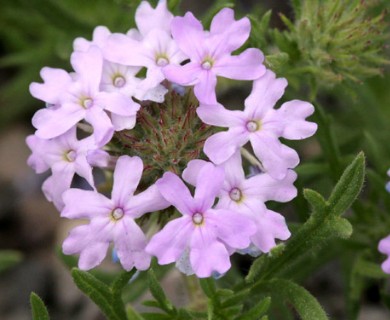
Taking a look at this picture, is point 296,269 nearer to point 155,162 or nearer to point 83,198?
point 155,162

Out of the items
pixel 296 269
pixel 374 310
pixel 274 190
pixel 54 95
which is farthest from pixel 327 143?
pixel 374 310

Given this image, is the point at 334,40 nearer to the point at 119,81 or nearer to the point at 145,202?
the point at 119,81

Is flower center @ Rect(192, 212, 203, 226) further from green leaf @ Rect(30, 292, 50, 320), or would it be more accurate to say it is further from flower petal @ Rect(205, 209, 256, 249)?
green leaf @ Rect(30, 292, 50, 320)

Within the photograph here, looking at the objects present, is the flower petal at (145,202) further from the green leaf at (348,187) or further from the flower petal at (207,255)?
the green leaf at (348,187)

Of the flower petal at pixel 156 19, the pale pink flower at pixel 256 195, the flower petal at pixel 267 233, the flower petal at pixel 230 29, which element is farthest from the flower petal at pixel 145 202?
the flower petal at pixel 156 19

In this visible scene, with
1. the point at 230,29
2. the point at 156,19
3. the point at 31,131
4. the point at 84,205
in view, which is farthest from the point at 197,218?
the point at 31,131

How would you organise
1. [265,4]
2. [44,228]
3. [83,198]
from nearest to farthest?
[83,198] → [44,228] → [265,4]

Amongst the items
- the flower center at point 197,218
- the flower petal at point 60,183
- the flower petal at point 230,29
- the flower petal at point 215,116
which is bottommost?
the flower petal at point 60,183
